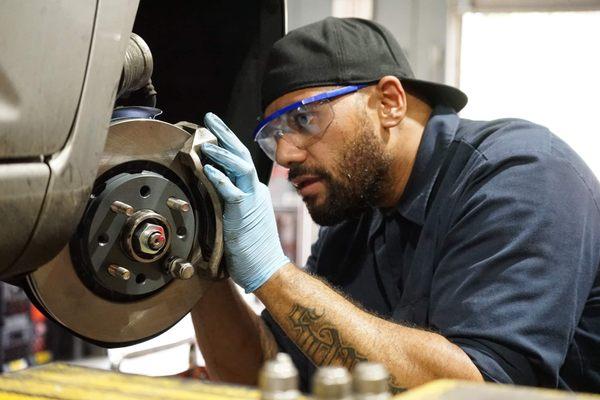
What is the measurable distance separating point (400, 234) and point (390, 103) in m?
0.31

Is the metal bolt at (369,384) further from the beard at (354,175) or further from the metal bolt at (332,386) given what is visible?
the beard at (354,175)

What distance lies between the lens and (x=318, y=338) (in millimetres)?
1334

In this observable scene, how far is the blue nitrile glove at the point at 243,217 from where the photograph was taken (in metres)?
1.24

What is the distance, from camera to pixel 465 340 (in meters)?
1.29

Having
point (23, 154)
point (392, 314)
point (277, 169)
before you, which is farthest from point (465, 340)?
point (277, 169)

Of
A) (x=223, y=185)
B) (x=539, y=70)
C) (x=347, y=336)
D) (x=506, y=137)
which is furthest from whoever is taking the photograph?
(x=539, y=70)

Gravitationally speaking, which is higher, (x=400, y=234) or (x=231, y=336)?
(x=400, y=234)

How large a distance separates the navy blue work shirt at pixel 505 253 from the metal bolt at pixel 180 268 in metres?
0.53

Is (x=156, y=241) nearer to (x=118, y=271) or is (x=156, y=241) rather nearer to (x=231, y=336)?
(x=118, y=271)

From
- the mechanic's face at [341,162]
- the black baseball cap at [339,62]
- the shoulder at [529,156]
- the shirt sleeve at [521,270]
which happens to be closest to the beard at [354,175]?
the mechanic's face at [341,162]

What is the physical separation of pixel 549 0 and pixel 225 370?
1.80m

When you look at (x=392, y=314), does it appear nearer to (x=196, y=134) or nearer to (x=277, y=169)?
(x=196, y=134)

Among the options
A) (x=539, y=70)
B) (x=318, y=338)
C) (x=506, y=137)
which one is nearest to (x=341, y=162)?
A: (x=506, y=137)

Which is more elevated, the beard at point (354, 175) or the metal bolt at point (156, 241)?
the metal bolt at point (156, 241)
